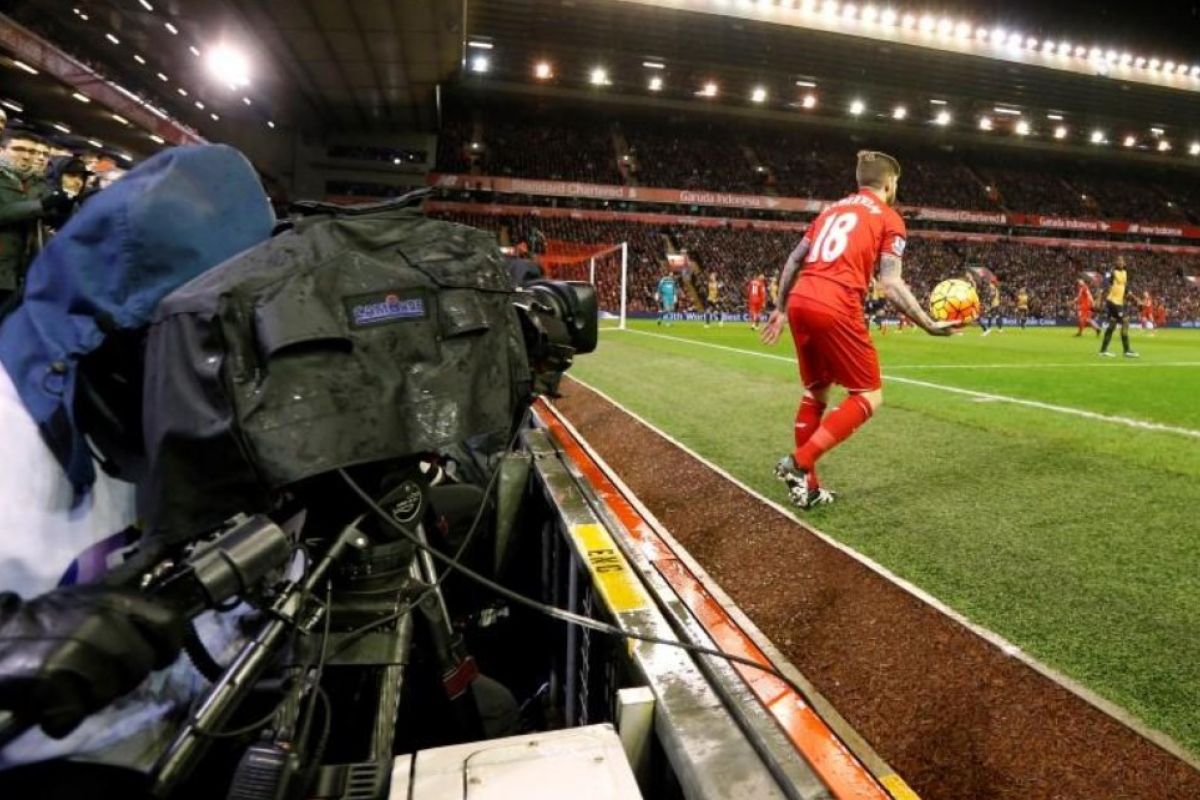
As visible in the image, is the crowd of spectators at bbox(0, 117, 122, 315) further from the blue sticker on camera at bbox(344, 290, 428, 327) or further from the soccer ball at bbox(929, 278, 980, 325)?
the soccer ball at bbox(929, 278, 980, 325)

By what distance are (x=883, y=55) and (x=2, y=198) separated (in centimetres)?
2959

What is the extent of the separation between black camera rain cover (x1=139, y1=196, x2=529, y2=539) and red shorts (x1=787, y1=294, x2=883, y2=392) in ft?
8.81

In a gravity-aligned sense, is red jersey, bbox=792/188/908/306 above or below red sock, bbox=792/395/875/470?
above

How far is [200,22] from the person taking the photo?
15945mm

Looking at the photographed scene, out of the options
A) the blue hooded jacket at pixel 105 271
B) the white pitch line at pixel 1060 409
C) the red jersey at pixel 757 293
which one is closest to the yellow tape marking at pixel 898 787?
the blue hooded jacket at pixel 105 271

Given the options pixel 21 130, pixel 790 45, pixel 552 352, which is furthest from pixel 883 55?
pixel 552 352

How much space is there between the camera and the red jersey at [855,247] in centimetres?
340

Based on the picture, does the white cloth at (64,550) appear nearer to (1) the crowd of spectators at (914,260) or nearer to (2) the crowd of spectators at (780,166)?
(1) the crowd of spectators at (914,260)

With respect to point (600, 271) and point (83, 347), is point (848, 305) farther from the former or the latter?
point (600, 271)

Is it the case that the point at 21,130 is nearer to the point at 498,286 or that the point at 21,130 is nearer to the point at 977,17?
the point at 498,286

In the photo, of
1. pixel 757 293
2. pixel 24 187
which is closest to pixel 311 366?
pixel 24 187

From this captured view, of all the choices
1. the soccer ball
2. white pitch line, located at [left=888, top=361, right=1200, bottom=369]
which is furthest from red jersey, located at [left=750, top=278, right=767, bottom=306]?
the soccer ball

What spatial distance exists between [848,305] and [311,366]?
3.03m

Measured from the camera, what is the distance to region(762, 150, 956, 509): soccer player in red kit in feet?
11.0
